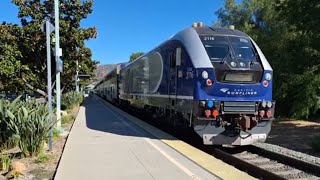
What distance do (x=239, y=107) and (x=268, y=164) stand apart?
1.77 metres

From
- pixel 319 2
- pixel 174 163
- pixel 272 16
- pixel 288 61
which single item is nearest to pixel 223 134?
pixel 174 163

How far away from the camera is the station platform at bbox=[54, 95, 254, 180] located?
25.0 feet

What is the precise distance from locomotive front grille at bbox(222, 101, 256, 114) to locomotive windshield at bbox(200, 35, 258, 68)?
952mm

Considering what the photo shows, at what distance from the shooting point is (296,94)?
24.7m

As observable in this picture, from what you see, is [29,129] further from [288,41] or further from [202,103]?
[288,41]

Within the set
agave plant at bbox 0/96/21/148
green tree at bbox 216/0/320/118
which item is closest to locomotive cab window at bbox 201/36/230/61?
agave plant at bbox 0/96/21/148

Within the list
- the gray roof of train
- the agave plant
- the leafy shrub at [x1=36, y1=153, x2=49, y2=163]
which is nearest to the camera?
the leafy shrub at [x1=36, y1=153, x2=49, y2=163]

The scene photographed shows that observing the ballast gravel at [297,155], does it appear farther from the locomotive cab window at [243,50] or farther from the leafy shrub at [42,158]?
the leafy shrub at [42,158]

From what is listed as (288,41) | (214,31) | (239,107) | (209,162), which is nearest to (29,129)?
(209,162)

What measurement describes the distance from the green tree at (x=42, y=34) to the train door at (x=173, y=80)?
1039 centimetres

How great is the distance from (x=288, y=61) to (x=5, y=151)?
552 inches

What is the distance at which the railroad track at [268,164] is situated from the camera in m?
8.84

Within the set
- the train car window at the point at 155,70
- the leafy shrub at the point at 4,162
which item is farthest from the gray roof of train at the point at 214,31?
the leafy shrub at the point at 4,162

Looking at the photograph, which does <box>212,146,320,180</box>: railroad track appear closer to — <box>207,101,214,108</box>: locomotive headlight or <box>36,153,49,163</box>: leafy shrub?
<box>207,101,214,108</box>: locomotive headlight
